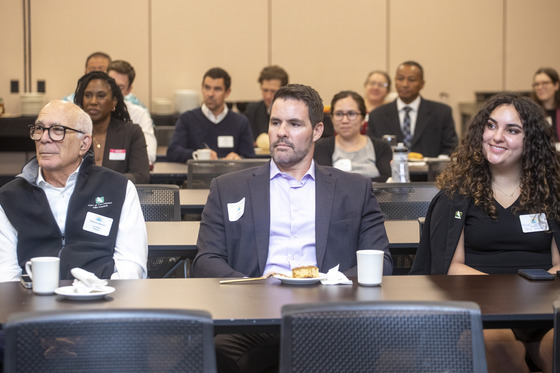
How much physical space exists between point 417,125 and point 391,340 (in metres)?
5.89

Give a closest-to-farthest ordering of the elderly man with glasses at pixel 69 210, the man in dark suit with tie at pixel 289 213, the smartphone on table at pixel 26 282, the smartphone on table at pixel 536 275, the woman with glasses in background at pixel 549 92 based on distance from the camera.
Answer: the smartphone on table at pixel 26 282 → the smartphone on table at pixel 536 275 → the elderly man with glasses at pixel 69 210 → the man in dark suit with tie at pixel 289 213 → the woman with glasses in background at pixel 549 92

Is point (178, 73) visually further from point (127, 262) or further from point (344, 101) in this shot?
point (127, 262)

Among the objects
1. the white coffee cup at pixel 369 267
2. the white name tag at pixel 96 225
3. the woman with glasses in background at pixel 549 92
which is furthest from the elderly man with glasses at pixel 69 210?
the woman with glasses in background at pixel 549 92

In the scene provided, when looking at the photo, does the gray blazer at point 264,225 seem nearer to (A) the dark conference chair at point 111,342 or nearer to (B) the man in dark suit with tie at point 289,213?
(B) the man in dark suit with tie at point 289,213

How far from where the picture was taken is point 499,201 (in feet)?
10.4

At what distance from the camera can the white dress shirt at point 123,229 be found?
2.98 metres

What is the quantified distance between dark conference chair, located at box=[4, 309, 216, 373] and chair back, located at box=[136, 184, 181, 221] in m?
2.29

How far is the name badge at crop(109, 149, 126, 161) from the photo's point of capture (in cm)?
527

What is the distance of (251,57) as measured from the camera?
10.4 m

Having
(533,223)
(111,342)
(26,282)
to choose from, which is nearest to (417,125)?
(533,223)

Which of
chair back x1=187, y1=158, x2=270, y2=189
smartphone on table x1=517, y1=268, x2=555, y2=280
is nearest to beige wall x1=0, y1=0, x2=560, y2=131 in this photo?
chair back x1=187, y1=158, x2=270, y2=189

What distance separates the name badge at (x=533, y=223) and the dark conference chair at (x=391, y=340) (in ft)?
4.95

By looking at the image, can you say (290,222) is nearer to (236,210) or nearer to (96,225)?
(236,210)

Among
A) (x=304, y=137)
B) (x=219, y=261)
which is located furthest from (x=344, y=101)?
(x=219, y=261)
